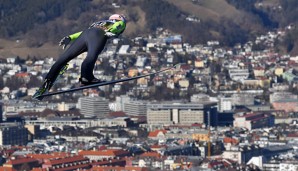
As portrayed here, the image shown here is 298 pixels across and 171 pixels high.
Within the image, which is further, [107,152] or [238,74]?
[238,74]

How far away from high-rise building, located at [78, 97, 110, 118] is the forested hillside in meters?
19.5

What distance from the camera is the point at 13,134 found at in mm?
54125

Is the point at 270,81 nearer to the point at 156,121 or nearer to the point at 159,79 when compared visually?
the point at 159,79

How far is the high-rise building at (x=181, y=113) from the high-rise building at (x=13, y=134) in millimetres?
7563

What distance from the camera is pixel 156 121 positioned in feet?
202

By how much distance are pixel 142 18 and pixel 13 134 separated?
3690 centimetres

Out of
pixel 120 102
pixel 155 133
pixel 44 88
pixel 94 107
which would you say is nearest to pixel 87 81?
pixel 44 88

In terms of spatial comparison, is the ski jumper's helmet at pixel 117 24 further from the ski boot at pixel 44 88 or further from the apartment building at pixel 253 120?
the apartment building at pixel 253 120

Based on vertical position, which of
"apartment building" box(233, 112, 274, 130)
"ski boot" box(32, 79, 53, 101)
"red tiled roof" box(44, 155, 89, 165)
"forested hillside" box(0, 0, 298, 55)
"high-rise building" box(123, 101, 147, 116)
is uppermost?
"forested hillside" box(0, 0, 298, 55)

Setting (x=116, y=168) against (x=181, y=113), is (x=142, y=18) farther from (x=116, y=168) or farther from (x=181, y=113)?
(x=116, y=168)

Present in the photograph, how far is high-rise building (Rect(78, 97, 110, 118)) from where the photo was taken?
211 ft

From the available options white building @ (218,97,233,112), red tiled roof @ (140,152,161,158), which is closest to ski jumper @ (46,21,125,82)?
red tiled roof @ (140,152,161,158)

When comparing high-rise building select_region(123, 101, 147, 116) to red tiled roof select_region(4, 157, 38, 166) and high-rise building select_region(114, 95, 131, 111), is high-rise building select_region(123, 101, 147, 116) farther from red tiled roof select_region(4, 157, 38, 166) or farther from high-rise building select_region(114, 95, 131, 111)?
red tiled roof select_region(4, 157, 38, 166)

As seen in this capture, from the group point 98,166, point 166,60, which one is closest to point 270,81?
point 166,60
